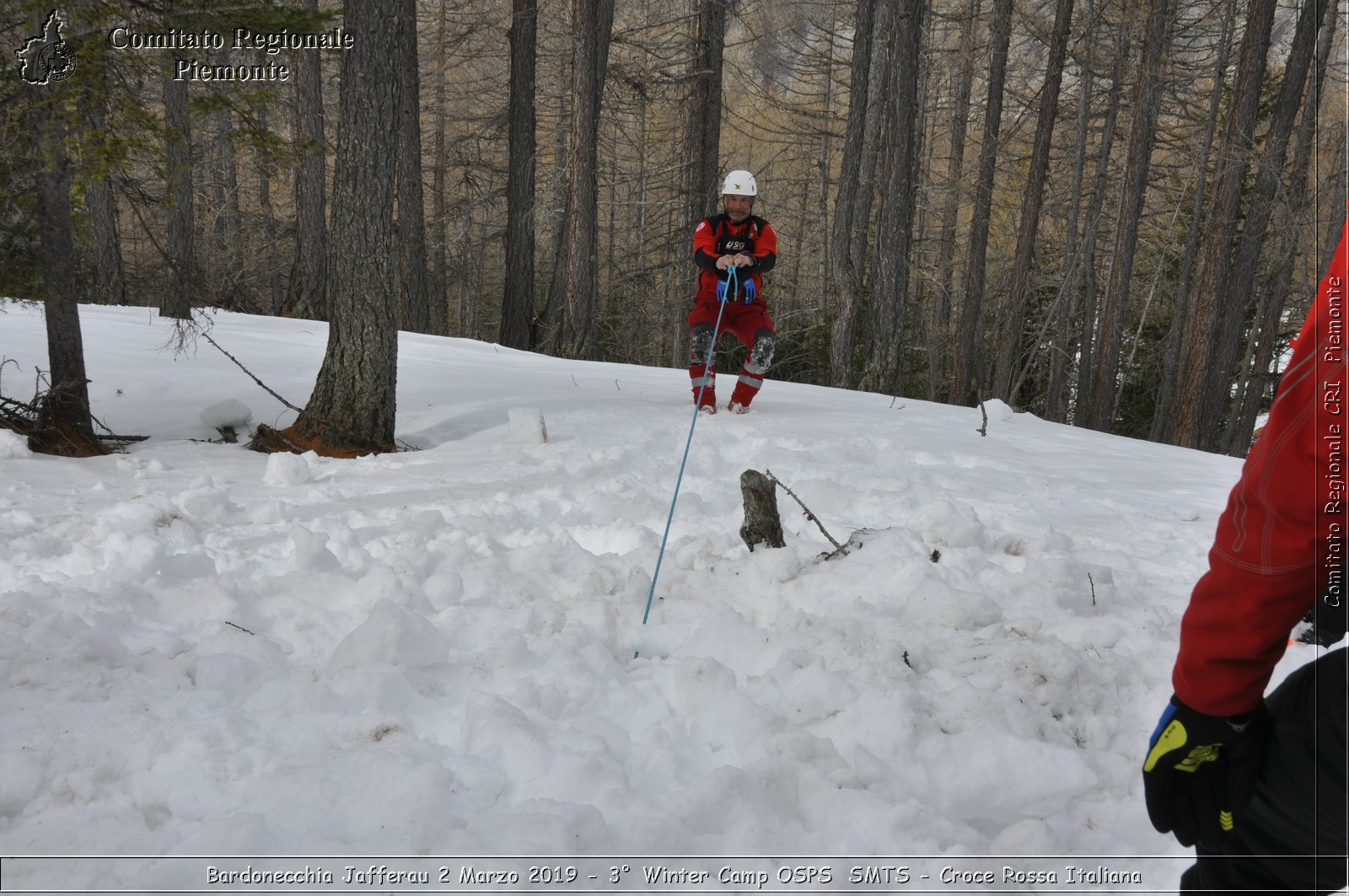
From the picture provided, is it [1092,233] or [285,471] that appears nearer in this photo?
[285,471]

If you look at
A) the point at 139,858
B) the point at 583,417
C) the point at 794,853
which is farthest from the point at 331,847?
the point at 583,417

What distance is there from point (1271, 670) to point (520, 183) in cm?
1376

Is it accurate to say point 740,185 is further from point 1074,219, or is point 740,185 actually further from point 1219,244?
point 1074,219

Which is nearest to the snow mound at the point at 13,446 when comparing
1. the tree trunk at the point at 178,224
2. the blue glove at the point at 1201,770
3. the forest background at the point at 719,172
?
the forest background at the point at 719,172

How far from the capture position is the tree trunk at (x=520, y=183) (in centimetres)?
1328

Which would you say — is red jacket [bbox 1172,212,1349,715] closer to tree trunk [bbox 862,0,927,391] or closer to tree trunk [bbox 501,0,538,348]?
tree trunk [bbox 862,0,927,391]

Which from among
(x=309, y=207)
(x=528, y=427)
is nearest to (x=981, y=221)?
(x=309, y=207)

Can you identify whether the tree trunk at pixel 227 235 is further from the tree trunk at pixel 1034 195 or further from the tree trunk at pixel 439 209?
the tree trunk at pixel 1034 195

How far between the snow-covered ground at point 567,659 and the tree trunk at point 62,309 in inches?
18.9

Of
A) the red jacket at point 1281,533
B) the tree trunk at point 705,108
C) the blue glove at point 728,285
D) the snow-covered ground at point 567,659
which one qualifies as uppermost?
the tree trunk at point 705,108

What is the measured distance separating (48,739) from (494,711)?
119 centimetres

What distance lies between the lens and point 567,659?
9.55 feet

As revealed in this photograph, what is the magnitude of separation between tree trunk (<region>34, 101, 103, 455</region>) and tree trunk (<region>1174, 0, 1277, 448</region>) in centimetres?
1264

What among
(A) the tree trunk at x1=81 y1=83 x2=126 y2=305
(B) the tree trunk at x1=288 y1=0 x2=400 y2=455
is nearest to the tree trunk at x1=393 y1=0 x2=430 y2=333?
(A) the tree trunk at x1=81 y1=83 x2=126 y2=305
